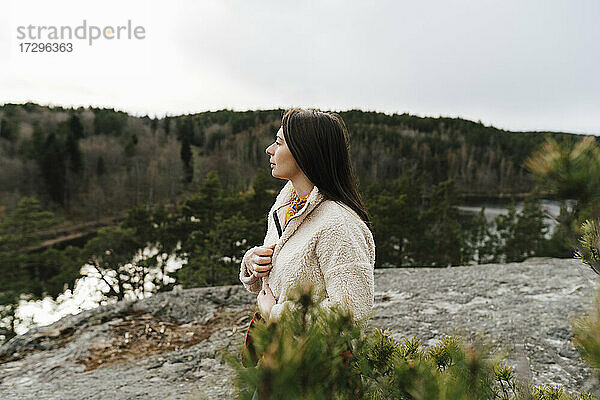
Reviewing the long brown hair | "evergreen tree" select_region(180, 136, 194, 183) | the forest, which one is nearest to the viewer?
the long brown hair

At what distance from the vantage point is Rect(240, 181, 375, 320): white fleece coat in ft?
4.64

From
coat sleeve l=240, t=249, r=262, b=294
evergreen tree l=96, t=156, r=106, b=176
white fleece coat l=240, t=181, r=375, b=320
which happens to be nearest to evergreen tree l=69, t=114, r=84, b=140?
evergreen tree l=96, t=156, r=106, b=176

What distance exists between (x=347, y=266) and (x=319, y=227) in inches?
6.8

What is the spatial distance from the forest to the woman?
22.6 inches

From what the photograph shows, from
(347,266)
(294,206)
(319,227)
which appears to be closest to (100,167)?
(294,206)

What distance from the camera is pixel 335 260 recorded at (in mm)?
1464

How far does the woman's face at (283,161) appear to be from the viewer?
1.65m

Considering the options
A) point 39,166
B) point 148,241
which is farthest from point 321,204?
point 39,166

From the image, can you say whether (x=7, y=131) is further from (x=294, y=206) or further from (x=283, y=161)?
(x=283, y=161)

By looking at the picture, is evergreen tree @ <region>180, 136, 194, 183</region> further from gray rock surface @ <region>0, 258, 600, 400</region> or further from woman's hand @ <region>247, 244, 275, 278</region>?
woman's hand @ <region>247, 244, 275, 278</region>

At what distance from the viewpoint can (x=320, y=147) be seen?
5.24 feet

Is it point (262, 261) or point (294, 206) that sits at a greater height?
point (294, 206)

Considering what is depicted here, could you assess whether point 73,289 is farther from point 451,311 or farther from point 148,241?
point 451,311

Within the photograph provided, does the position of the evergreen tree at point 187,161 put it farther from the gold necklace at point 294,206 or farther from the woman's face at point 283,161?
the woman's face at point 283,161
